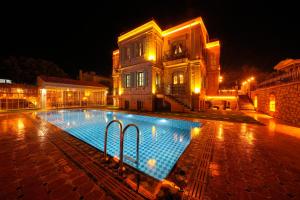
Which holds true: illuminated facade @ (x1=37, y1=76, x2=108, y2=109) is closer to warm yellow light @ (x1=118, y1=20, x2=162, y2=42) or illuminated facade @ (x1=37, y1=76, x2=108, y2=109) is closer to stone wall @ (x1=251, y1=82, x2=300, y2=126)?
warm yellow light @ (x1=118, y1=20, x2=162, y2=42)

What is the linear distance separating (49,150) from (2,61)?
34028 millimetres

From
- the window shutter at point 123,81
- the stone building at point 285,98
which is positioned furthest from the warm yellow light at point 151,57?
the stone building at point 285,98

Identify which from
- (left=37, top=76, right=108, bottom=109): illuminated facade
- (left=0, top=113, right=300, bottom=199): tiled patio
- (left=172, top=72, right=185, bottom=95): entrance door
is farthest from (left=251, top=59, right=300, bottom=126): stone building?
(left=37, top=76, right=108, bottom=109): illuminated facade

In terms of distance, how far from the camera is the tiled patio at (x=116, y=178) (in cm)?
208

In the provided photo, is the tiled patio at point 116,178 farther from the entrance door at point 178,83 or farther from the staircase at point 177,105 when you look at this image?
the entrance door at point 178,83

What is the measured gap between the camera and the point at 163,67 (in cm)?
1563

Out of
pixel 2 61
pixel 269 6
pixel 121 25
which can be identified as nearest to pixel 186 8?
pixel 121 25

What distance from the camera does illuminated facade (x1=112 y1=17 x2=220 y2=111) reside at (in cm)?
1334

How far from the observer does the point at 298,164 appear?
10.0 feet

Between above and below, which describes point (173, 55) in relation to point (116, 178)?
above

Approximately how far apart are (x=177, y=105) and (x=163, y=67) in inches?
232

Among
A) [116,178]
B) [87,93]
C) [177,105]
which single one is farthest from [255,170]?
[87,93]

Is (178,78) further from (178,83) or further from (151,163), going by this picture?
(151,163)

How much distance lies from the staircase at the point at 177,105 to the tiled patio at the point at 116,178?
8.23m
